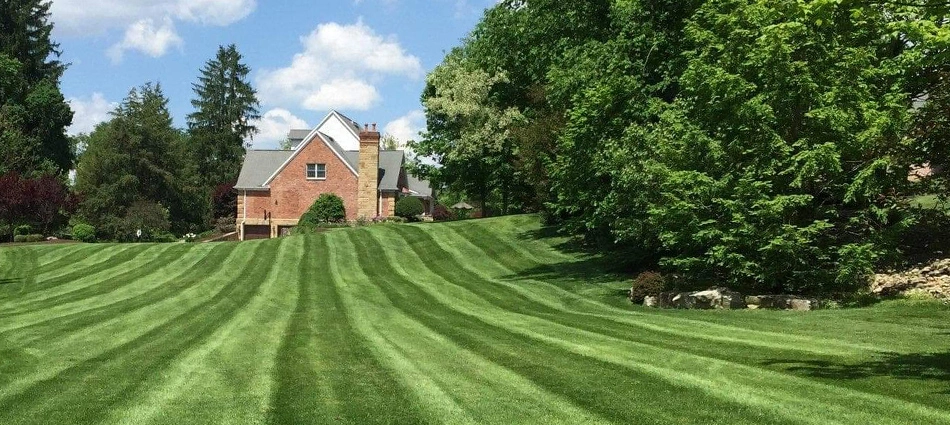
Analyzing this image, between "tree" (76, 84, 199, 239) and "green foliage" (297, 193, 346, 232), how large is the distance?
475 inches

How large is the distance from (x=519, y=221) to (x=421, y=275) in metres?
Result: 15.2

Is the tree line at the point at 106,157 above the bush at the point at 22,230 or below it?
above

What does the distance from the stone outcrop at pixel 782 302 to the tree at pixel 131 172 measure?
5043 centimetres

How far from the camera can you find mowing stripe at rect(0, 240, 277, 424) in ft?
27.0

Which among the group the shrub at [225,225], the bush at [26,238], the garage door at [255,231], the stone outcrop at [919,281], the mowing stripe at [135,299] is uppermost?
the shrub at [225,225]

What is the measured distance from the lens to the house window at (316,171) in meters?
62.7

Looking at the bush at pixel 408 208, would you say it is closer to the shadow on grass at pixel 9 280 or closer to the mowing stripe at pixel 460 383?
the shadow on grass at pixel 9 280

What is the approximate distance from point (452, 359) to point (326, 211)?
48579 millimetres

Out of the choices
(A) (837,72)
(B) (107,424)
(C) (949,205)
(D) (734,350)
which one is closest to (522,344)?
(D) (734,350)

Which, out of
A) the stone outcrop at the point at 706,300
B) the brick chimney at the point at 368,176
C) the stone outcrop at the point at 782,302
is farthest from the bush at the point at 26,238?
the stone outcrop at the point at 782,302

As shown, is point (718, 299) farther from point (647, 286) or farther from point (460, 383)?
point (460, 383)

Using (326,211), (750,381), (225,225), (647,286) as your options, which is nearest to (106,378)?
(750,381)

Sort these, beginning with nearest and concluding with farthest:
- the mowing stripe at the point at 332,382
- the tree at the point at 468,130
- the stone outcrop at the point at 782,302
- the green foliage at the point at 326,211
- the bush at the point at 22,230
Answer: the mowing stripe at the point at 332,382 → the stone outcrop at the point at 782,302 → the tree at the point at 468,130 → the bush at the point at 22,230 → the green foliage at the point at 326,211

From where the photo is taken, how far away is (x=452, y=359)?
1177 cm
